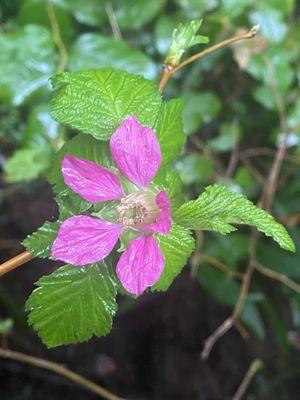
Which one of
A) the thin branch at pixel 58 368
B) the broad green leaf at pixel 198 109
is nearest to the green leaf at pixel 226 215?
the thin branch at pixel 58 368

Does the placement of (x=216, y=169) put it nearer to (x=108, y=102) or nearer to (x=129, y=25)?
(x=129, y=25)

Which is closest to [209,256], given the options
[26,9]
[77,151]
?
[26,9]

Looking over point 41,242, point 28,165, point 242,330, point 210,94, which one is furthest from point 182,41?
point 242,330

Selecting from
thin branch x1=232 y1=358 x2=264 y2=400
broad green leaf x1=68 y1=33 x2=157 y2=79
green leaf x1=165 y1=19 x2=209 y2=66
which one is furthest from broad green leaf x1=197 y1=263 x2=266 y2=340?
green leaf x1=165 y1=19 x2=209 y2=66

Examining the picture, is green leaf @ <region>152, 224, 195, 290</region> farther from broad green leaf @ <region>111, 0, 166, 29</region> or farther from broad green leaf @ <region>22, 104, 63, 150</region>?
broad green leaf @ <region>111, 0, 166, 29</region>

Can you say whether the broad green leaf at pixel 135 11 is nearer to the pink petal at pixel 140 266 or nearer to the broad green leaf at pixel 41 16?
the broad green leaf at pixel 41 16

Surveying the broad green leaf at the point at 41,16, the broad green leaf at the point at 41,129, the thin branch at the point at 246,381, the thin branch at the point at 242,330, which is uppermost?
the broad green leaf at the point at 41,16
